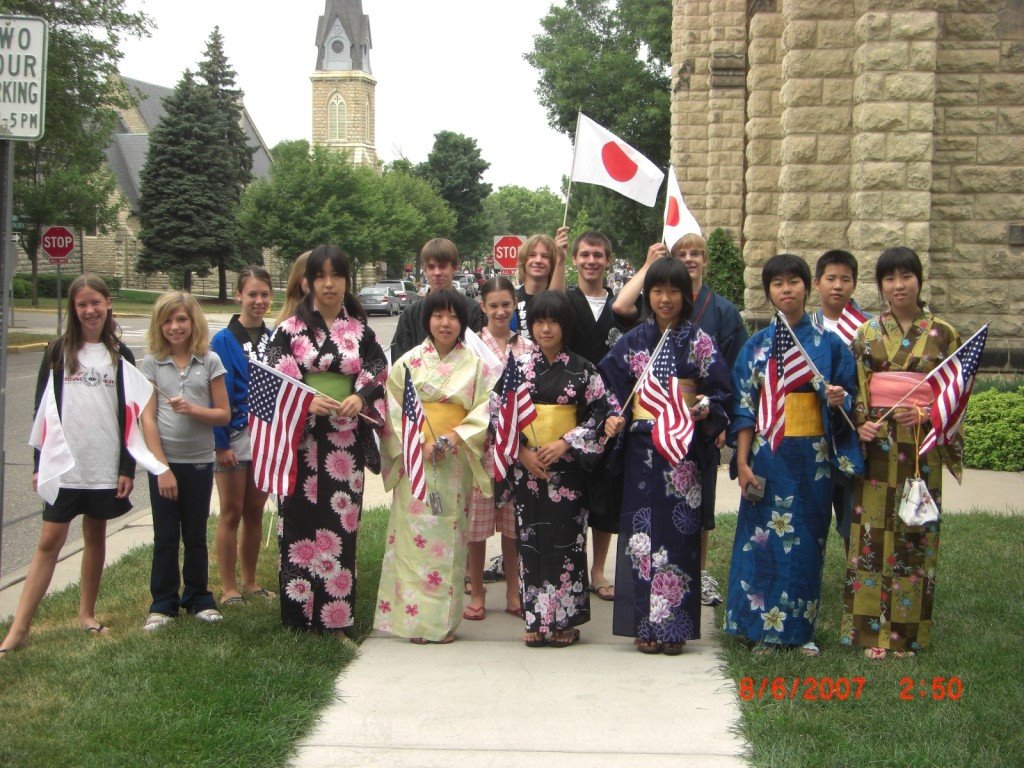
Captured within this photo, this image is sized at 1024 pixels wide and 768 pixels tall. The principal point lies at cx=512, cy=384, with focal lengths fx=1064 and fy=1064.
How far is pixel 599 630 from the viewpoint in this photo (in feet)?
19.4

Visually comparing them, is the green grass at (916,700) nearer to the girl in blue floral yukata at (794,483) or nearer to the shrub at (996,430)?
the girl in blue floral yukata at (794,483)

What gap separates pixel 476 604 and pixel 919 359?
2.78m

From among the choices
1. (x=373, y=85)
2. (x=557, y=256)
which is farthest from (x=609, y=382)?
(x=373, y=85)

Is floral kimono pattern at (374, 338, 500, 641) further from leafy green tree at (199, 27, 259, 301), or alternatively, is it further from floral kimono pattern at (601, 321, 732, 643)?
leafy green tree at (199, 27, 259, 301)

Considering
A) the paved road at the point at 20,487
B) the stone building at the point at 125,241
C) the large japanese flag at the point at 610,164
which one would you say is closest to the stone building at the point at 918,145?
the large japanese flag at the point at 610,164

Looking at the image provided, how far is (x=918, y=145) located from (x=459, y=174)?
83986mm

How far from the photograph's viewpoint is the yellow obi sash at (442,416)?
5.58m

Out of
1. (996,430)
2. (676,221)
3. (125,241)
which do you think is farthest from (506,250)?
(125,241)

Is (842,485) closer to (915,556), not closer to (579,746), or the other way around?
(915,556)

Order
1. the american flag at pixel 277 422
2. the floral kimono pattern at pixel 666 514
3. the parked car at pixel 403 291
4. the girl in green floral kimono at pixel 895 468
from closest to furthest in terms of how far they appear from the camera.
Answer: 1. the girl in green floral kimono at pixel 895 468
2. the floral kimono pattern at pixel 666 514
3. the american flag at pixel 277 422
4. the parked car at pixel 403 291

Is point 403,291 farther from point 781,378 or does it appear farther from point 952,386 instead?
point 952,386

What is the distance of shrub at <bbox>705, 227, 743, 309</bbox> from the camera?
58.5ft

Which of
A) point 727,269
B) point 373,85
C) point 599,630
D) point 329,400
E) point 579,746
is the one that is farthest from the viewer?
point 373,85

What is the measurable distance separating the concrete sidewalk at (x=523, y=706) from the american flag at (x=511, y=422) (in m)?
0.98
